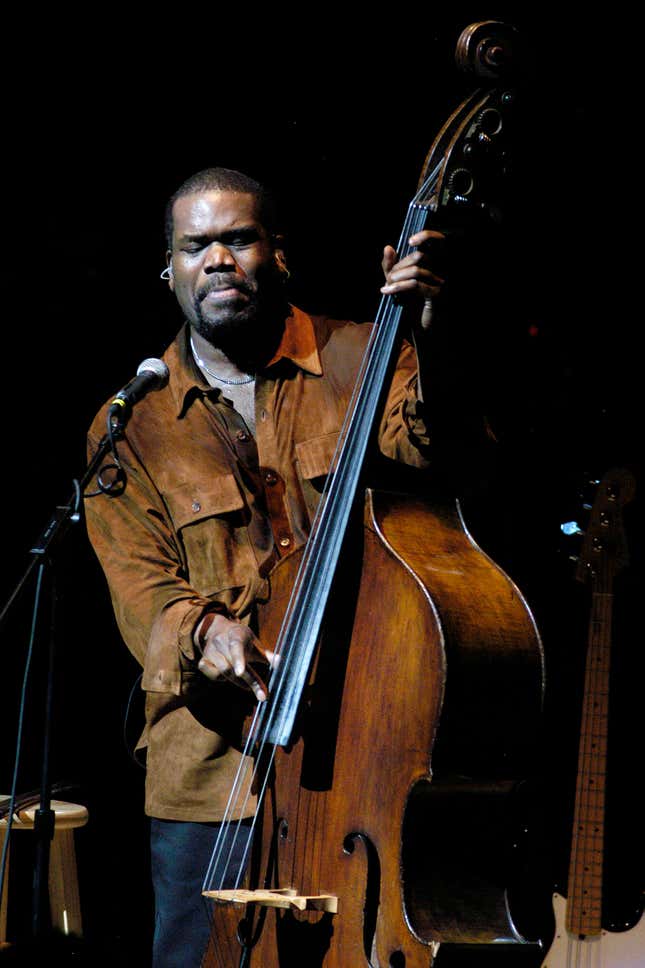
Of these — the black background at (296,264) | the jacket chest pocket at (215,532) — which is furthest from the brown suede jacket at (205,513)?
the black background at (296,264)

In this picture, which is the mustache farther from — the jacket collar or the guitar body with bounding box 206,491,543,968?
the guitar body with bounding box 206,491,543,968

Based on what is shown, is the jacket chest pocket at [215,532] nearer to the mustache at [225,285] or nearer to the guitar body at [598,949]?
the mustache at [225,285]

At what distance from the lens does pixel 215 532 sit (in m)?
2.31

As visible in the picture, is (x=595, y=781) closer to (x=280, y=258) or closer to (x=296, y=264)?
(x=280, y=258)

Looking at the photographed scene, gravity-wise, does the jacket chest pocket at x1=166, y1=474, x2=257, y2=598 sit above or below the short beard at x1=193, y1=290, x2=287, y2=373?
below

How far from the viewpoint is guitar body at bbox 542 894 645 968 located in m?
2.73

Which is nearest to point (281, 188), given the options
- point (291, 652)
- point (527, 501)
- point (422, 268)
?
point (527, 501)

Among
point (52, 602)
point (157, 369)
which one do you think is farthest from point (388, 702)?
point (157, 369)

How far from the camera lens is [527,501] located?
3219 millimetres

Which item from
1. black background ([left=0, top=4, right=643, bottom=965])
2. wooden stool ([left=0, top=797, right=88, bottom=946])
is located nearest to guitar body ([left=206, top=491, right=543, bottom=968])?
wooden stool ([left=0, top=797, right=88, bottom=946])

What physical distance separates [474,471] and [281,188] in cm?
173

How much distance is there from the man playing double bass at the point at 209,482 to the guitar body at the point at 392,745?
219mm

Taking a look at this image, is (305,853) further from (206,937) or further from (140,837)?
(140,837)

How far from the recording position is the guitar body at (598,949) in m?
2.73
